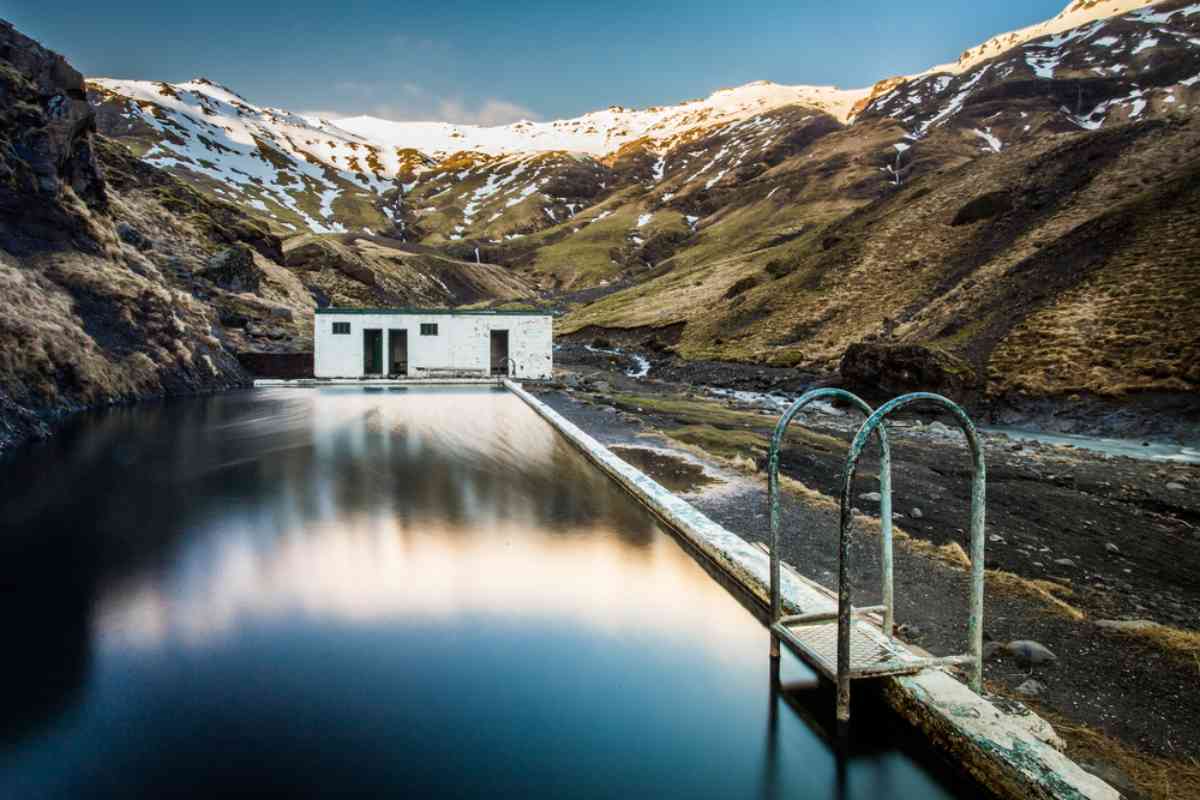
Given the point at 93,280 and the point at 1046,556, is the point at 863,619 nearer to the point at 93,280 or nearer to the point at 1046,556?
the point at 1046,556

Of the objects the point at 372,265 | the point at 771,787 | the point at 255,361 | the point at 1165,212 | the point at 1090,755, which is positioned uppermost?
the point at 372,265

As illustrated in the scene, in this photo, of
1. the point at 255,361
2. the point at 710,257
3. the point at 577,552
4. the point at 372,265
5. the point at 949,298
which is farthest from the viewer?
the point at 710,257

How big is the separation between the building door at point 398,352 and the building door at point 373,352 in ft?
2.17

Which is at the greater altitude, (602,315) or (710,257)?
(710,257)

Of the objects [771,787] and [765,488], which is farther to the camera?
[765,488]

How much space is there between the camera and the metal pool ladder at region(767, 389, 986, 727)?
4281 mm

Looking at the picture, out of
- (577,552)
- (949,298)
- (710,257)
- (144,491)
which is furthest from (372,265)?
(577,552)

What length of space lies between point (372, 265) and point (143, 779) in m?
80.3

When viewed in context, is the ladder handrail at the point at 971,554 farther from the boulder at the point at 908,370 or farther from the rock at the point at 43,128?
the rock at the point at 43,128

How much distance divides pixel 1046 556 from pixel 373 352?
122 feet

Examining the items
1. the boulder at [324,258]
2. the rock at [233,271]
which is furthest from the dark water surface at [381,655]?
the boulder at [324,258]

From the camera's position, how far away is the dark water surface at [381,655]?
4305 millimetres

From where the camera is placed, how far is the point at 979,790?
3977 mm

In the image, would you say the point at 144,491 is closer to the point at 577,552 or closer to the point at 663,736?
the point at 577,552
